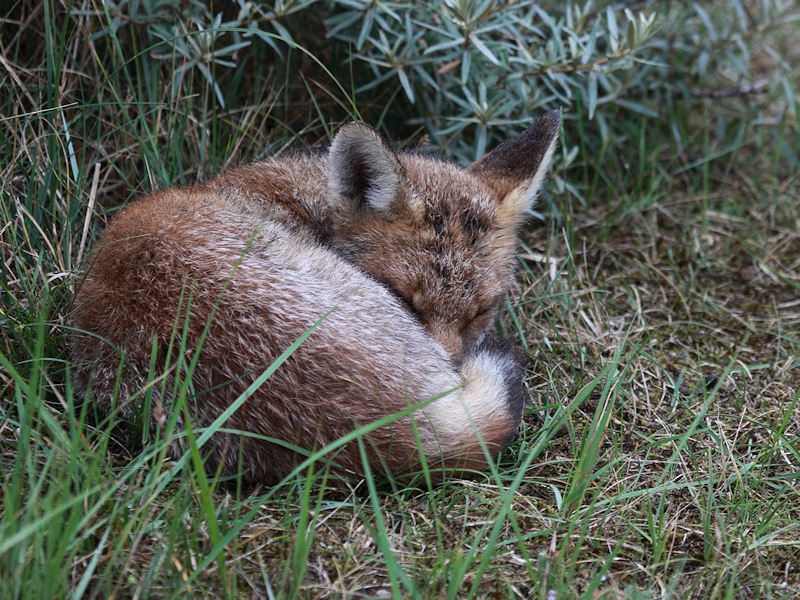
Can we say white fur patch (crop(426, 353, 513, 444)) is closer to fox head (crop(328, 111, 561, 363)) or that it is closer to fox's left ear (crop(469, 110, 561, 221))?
fox head (crop(328, 111, 561, 363))

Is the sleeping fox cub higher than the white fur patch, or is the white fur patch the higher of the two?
the sleeping fox cub

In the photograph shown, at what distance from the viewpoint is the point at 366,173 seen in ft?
9.44

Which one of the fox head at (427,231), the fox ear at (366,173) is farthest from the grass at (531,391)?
the fox ear at (366,173)

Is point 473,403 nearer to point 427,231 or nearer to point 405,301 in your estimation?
point 405,301

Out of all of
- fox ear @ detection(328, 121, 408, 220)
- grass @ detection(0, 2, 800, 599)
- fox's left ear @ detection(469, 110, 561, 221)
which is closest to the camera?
grass @ detection(0, 2, 800, 599)

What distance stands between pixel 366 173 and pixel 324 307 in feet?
2.46

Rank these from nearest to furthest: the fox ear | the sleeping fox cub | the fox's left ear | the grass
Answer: the grass < the sleeping fox cub < the fox ear < the fox's left ear

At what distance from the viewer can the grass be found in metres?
1.96

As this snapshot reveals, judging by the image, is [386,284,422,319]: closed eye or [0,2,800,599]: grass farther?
[386,284,422,319]: closed eye

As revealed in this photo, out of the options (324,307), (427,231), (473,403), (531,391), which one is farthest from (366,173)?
(531,391)

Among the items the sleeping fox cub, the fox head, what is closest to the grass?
the sleeping fox cub

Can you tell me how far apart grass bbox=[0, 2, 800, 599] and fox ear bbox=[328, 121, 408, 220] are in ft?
2.58

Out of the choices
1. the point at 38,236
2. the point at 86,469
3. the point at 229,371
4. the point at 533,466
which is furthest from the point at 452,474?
the point at 38,236

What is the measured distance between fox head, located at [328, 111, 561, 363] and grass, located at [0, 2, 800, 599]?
508 mm
